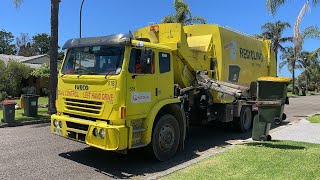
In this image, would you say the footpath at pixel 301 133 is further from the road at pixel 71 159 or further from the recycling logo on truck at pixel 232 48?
the recycling logo on truck at pixel 232 48

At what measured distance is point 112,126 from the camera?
725 cm

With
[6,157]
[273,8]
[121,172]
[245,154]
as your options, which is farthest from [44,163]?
[273,8]

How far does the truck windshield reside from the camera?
7.54m

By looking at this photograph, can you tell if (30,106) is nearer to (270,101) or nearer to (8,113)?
(8,113)

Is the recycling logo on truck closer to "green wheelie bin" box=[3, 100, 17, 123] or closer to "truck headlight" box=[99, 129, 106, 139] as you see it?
"truck headlight" box=[99, 129, 106, 139]

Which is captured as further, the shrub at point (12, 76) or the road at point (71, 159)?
the shrub at point (12, 76)

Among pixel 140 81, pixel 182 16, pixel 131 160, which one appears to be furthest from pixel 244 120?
pixel 182 16

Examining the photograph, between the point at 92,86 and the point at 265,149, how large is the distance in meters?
4.42

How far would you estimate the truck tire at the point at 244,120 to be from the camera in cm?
1252

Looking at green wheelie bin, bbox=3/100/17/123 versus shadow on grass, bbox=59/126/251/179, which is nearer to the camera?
shadow on grass, bbox=59/126/251/179

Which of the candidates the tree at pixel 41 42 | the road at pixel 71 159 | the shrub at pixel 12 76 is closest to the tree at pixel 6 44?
the tree at pixel 41 42

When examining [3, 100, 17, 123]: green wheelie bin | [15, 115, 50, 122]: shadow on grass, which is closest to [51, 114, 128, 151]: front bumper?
[3, 100, 17, 123]: green wheelie bin

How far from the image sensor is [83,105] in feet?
25.8

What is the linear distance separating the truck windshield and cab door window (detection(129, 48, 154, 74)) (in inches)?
9.3
